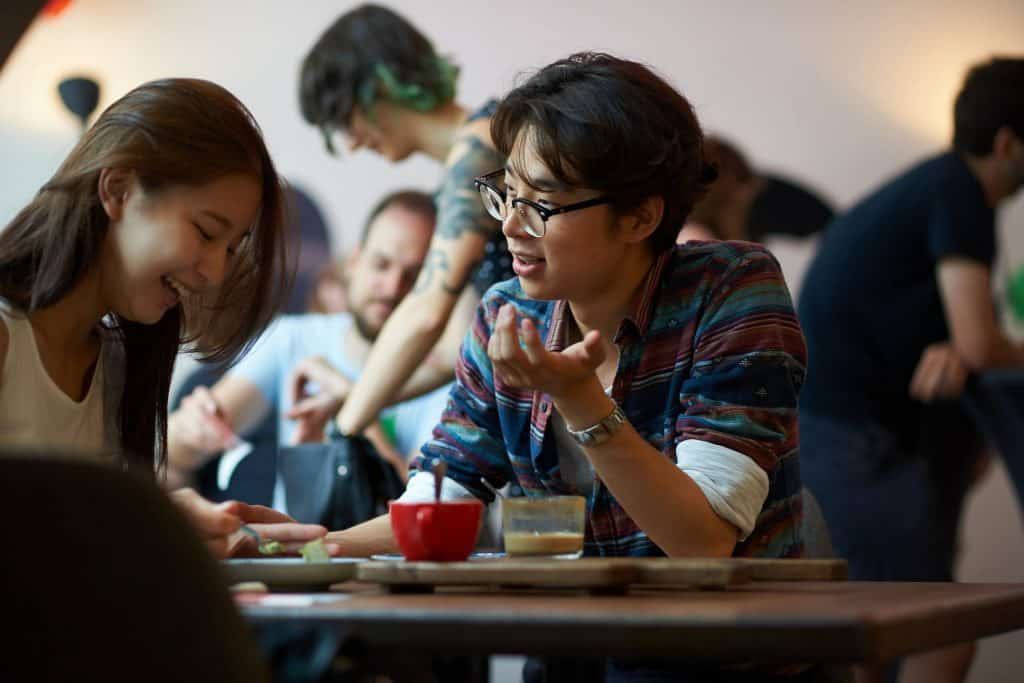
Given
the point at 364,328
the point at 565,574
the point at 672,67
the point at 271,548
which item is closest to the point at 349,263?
the point at 364,328

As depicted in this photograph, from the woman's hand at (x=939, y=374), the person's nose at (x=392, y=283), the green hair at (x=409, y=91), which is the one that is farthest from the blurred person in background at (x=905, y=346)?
the person's nose at (x=392, y=283)

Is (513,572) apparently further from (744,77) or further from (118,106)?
(744,77)

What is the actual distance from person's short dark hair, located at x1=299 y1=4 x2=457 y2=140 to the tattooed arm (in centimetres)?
33

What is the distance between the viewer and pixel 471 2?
4234mm

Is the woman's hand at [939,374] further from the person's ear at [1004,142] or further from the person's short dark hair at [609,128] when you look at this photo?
the person's short dark hair at [609,128]

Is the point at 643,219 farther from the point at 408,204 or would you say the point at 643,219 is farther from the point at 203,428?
the point at 203,428

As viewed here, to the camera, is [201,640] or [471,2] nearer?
[201,640]

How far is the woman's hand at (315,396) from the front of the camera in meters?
3.56

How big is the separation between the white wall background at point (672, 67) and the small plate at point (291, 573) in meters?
2.73

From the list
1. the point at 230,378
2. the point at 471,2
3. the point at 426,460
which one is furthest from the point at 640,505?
the point at 471,2

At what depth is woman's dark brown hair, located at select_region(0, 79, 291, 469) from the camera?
64.7 inches

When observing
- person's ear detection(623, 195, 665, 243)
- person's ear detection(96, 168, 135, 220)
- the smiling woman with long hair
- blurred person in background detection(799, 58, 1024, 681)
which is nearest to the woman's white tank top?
the smiling woman with long hair

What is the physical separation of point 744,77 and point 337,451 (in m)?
1.75

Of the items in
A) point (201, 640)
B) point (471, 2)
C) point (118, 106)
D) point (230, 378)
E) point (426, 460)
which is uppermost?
point (471, 2)
